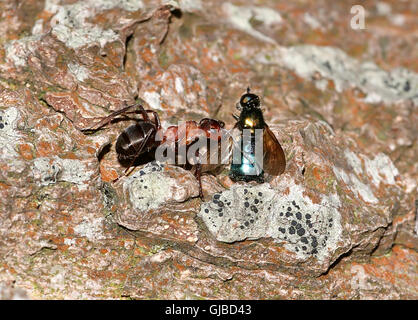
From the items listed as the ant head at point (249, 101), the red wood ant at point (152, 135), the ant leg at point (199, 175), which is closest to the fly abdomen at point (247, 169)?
the red wood ant at point (152, 135)

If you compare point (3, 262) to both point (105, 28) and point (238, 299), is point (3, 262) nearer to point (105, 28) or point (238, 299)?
point (238, 299)

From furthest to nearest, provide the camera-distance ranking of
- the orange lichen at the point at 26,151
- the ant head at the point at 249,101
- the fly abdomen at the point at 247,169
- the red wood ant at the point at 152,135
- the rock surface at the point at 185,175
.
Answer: the ant head at the point at 249,101, the fly abdomen at the point at 247,169, the red wood ant at the point at 152,135, the rock surface at the point at 185,175, the orange lichen at the point at 26,151

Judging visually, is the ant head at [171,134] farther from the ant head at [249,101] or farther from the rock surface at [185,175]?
the ant head at [249,101]

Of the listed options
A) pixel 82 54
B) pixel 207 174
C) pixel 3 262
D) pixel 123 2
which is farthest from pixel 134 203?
pixel 123 2

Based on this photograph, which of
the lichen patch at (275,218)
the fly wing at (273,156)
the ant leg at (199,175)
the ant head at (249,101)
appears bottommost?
the lichen patch at (275,218)

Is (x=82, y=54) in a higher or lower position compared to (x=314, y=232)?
higher
